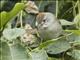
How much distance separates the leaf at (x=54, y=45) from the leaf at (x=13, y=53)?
4 centimetres

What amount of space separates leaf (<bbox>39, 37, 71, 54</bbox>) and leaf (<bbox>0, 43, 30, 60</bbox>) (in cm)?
4

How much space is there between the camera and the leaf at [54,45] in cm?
52

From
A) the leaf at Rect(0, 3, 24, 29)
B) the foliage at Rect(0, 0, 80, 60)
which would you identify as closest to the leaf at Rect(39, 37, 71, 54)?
the foliage at Rect(0, 0, 80, 60)

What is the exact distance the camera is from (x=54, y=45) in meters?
0.53

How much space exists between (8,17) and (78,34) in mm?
148

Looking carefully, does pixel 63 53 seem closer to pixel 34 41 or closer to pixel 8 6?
pixel 34 41

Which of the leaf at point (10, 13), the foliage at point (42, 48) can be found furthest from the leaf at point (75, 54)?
the leaf at point (10, 13)

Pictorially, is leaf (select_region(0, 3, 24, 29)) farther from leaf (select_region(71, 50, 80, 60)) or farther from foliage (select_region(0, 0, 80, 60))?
leaf (select_region(71, 50, 80, 60))

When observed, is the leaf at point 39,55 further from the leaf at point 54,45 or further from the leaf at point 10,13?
the leaf at point 10,13

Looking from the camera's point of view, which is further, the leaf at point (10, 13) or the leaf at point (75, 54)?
the leaf at point (10, 13)

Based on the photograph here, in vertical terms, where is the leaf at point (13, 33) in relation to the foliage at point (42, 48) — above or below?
above

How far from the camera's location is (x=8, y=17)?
0.61 meters

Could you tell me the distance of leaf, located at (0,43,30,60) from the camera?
511 millimetres

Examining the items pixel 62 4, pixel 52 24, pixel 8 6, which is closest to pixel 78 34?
pixel 52 24
